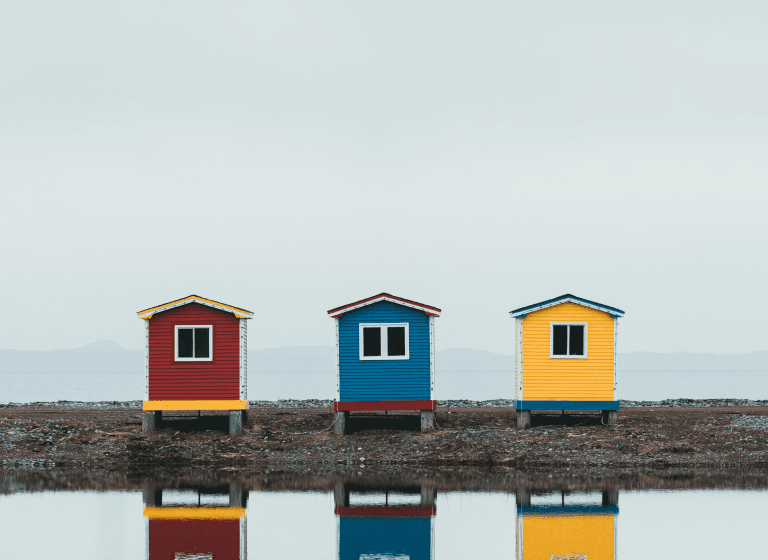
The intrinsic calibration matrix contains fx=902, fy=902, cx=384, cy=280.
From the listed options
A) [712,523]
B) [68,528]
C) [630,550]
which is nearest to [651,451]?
[712,523]

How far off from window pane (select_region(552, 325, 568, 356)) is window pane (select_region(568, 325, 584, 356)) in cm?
20

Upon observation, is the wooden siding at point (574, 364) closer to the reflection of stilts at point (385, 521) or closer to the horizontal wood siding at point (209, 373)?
the reflection of stilts at point (385, 521)

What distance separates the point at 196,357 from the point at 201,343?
48 centimetres

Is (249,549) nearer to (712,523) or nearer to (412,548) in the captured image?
(412,548)

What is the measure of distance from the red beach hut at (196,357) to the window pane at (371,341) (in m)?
3.88

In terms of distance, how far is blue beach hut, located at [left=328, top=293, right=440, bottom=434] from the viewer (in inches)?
1136

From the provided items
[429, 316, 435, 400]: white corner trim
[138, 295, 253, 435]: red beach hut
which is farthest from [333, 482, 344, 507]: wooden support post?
[138, 295, 253, 435]: red beach hut

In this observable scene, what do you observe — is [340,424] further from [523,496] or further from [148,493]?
[523,496]

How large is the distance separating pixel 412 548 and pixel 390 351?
13745 mm

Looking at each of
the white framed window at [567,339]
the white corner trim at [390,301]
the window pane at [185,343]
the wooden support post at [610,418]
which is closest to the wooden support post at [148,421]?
the window pane at [185,343]

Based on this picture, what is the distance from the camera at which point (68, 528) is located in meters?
17.2

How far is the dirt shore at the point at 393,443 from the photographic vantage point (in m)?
26.0

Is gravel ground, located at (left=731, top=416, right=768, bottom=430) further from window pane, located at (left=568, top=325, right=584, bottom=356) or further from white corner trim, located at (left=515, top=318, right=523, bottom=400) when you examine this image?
white corner trim, located at (left=515, top=318, right=523, bottom=400)

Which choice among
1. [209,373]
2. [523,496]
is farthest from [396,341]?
[523,496]
